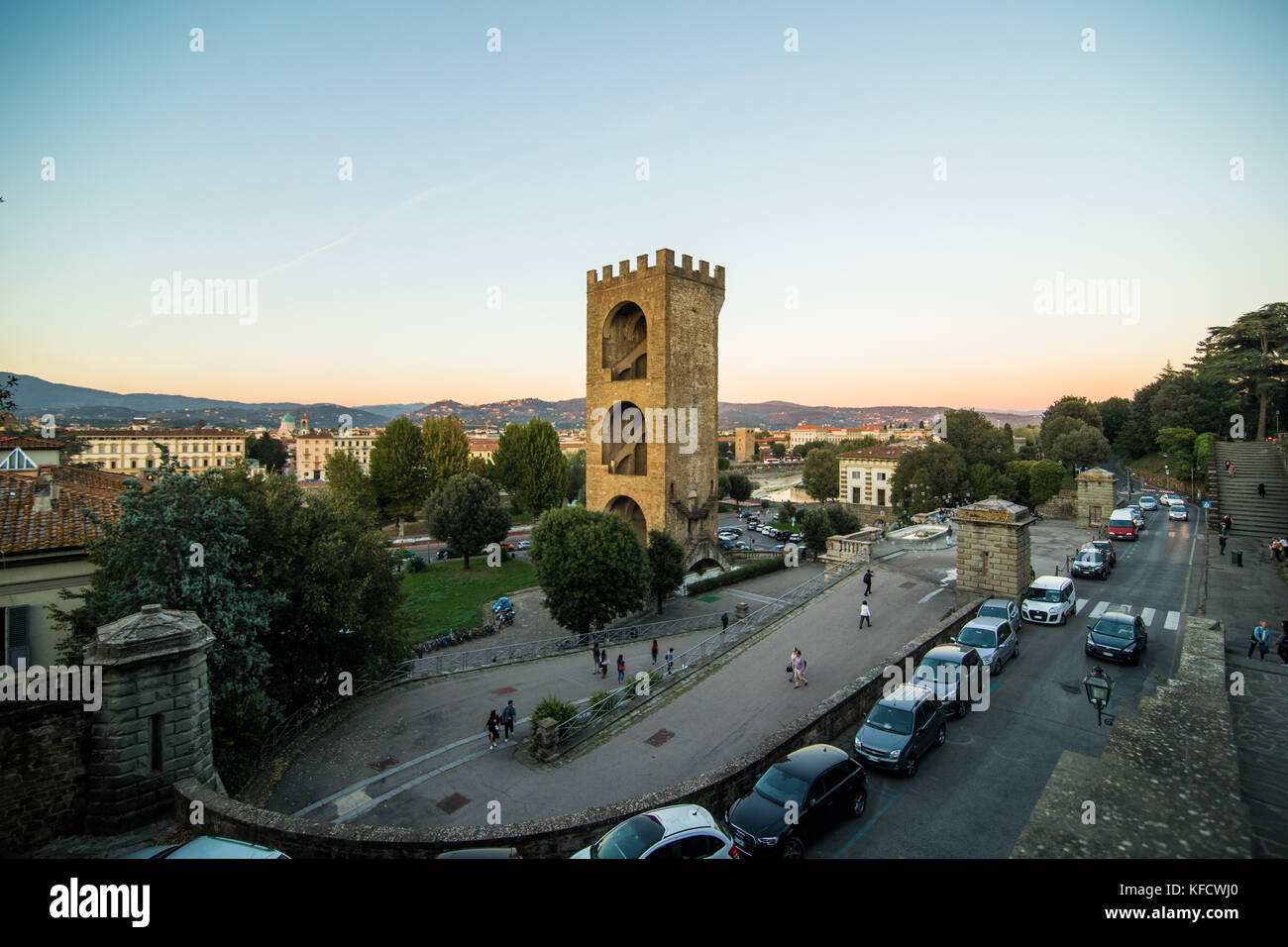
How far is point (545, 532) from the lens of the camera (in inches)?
1104

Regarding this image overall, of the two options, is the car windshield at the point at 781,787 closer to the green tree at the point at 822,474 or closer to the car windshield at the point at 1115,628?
the car windshield at the point at 1115,628

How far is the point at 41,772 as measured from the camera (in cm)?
802

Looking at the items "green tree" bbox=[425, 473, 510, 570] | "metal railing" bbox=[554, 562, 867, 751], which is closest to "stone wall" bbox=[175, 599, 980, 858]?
"metal railing" bbox=[554, 562, 867, 751]

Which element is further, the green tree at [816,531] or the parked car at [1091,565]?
the green tree at [816,531]

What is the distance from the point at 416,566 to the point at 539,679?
2802 centimetres

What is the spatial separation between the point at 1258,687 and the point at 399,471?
191 ft

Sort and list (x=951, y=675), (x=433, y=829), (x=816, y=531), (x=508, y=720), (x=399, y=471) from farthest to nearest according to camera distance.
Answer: (x=399, y=471)
(x=816, y=531)
(x=508, y=720)
(x=951, y=675)
(x=433, y=829)

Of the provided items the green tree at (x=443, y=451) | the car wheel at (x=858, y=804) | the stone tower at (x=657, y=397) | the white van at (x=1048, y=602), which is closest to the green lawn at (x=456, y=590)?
the stone tower at (x=657, y=397)

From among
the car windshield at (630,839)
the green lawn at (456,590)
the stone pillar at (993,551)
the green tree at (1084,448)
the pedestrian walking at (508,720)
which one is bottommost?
the green lawn at (456,590)

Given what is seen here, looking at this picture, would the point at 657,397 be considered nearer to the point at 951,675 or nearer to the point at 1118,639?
the point at 1118,639

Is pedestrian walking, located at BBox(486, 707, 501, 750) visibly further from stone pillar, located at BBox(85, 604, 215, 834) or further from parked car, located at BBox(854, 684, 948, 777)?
parked car, located at BBox(854, 684, 948, 777)

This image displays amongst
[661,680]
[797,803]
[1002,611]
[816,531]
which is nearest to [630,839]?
[797,803]

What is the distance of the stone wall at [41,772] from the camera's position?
309 inches
